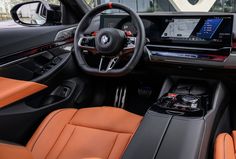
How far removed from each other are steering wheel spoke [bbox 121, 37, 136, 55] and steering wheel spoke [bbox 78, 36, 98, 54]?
168mm

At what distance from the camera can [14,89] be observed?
1521 mm

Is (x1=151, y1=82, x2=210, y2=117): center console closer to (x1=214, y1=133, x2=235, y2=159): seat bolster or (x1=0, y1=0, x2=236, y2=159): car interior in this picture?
(x1=0, y1=0, x2=236, y2=159): car interior

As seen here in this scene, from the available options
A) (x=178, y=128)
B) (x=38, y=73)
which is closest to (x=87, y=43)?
(x=38, y=73)

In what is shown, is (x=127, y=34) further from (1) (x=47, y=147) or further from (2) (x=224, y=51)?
(1) (x=47, y=147)

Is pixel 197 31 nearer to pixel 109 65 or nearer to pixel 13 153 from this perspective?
pixel 109 65

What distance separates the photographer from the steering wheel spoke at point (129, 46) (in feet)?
4.78

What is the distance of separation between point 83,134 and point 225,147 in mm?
644

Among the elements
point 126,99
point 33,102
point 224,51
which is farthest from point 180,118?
point 126,99

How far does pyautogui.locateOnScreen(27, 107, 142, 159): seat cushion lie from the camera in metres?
1.33

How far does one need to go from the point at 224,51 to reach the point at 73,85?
0.92 meters

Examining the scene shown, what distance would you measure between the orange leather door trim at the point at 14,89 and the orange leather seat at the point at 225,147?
0.96 metres

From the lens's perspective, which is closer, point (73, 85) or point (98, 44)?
point (98, 44)

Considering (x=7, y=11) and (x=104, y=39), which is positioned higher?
(x=7, y=11)

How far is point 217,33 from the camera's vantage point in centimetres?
151
